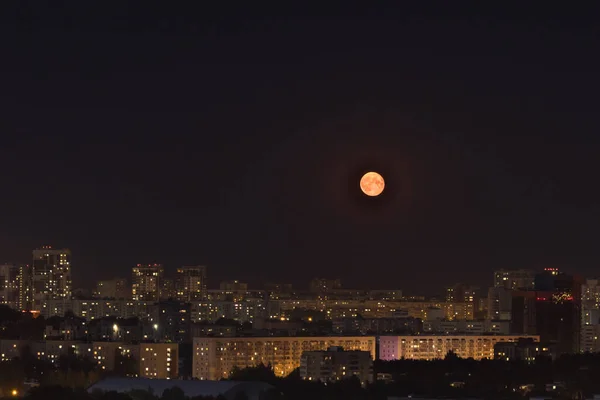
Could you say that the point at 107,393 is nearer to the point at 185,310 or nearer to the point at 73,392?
the point at 73,392

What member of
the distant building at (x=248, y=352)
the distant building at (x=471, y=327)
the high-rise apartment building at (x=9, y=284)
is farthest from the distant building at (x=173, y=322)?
the high-rise apartment building at (x=9, y=284)

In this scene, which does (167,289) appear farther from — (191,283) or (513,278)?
(513,278)

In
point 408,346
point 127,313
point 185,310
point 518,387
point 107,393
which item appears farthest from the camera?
point 127,313

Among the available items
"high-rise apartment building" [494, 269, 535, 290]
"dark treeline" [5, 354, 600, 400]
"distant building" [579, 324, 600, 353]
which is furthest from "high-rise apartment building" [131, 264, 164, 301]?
"dark treeline" [5, 354, 600, 400]

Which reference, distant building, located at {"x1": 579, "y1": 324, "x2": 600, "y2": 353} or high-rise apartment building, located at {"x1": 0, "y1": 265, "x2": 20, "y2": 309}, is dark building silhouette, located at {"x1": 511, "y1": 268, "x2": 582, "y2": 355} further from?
high-rise apartment building, located at {"x1": 0, "y1": 265, "x2": 20, "y2": 309}

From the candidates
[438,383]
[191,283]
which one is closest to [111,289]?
[191,283]

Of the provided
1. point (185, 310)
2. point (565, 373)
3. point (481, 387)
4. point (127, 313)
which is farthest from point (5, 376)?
point (127, 313)
